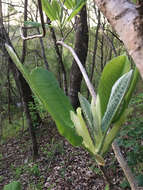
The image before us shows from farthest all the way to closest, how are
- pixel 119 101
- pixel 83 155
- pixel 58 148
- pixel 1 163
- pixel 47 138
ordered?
pixel 47 138, pixel 1 163, pixel 58 148, pixel 83 155, pixel 119 101

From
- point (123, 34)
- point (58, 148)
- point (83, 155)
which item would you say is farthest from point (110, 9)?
point (58, 148)

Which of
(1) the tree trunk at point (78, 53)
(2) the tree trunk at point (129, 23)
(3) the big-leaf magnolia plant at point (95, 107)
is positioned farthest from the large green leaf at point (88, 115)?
(1) the tree trunk at point (78, 53)

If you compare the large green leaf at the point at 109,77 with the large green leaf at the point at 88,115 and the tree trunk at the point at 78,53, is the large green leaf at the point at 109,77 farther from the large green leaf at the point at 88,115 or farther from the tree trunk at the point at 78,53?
the tree trunk at the point at 78,53

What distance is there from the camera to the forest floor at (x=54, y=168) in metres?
2.15

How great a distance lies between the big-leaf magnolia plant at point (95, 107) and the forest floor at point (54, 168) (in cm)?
167

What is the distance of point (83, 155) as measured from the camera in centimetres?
273

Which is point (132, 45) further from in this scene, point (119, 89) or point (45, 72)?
point (45, 72)

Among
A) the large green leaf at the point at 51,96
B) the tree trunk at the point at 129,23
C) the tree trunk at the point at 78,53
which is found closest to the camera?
the tree trunk at the point at 129,23

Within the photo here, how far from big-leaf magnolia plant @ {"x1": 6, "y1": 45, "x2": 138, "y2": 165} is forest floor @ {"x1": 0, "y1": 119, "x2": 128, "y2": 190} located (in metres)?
1.67

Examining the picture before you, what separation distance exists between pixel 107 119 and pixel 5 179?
290 cm

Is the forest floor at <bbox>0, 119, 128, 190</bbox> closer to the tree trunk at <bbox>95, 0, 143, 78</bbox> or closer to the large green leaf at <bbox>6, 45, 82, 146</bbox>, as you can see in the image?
the large green leaf at <bbox>6, 45, 82, 146</bbox>

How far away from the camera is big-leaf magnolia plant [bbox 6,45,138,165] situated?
0.35 metres

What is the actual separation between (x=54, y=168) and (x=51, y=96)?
247 centimetres

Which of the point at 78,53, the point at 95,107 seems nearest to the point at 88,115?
the point at 95,107
